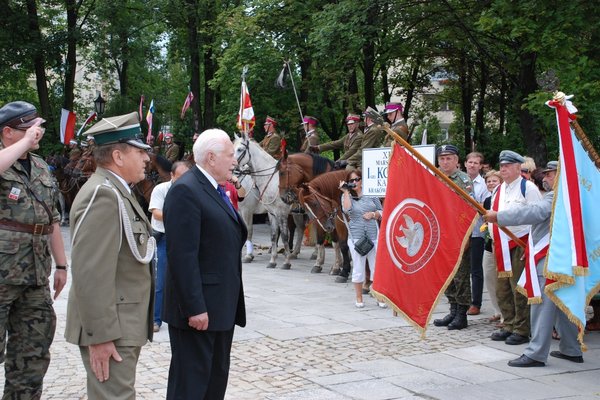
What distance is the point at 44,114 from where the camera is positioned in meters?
31.9

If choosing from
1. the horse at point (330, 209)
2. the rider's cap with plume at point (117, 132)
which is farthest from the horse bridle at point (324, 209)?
the rider's cap with plume at point (117, 132)

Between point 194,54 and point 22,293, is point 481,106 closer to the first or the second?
point 194,54

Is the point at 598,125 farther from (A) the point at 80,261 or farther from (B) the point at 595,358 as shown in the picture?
(A) the point at 80,261

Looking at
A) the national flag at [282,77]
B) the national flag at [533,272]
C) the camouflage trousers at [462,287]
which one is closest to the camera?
the national flag at [533,272]

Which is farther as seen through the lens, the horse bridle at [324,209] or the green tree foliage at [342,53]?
the green tree foliage at [342,53]

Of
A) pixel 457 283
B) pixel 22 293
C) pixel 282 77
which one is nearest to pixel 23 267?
pixel 22 293

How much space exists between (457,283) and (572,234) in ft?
8.76

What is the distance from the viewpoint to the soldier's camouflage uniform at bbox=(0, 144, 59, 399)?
194 inches

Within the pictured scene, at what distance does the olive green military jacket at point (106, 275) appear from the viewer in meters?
3.91

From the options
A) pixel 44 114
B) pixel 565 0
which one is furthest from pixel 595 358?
pixel 44 114

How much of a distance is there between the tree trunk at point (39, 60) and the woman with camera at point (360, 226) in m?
22.6

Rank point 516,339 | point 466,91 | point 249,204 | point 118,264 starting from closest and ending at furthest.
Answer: point 118,264 → point 516,339 → point 249,204 → point 466,91

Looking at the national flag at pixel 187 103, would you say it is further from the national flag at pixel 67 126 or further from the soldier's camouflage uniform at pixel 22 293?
the soldier's camouflage uniform at pixel 22 293

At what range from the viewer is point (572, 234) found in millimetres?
6914
